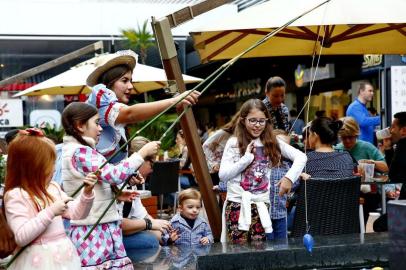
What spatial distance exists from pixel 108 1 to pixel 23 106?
14.3 feet

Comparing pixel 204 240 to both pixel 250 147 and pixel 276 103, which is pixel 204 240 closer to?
pixel 250 147

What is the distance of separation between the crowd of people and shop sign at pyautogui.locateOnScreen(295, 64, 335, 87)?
43.9ft

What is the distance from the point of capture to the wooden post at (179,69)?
5.05 m

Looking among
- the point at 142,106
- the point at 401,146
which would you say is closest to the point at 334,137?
the point at 401,146

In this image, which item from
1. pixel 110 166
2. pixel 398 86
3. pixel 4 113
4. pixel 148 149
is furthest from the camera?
pixel 4 113

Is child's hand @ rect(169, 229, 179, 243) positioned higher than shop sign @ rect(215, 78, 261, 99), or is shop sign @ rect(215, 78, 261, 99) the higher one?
shop sign @ rect(215, 78, 261, 99)

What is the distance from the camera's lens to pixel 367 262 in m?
4.89

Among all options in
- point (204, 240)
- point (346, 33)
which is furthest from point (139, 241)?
point (346, 33)

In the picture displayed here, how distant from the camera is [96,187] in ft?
14.2

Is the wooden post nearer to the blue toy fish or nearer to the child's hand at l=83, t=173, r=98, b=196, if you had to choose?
the blue toy fish

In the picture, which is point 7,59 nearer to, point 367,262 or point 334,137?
point 334,137

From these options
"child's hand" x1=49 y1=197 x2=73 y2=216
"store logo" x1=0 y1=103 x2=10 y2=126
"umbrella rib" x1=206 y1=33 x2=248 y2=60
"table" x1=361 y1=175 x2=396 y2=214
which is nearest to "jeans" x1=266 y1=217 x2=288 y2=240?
"table" x1=361 y1=175 x2=396 y2=214

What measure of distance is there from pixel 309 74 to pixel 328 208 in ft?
Result: 52.3

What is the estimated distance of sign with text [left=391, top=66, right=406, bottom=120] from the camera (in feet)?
43.4
